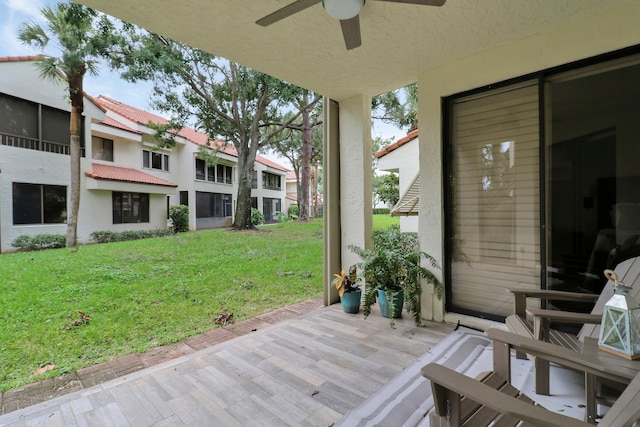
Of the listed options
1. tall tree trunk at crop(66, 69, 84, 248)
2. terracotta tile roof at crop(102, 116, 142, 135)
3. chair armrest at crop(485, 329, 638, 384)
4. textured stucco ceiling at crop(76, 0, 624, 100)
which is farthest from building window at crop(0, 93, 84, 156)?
chair armrest at crop(485, 329, 638, 384)

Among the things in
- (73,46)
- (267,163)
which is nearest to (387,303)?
(73,46)

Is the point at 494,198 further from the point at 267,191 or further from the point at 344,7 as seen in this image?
the point at 267,191

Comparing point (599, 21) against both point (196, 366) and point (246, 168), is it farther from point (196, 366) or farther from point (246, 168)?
point (246, 168)

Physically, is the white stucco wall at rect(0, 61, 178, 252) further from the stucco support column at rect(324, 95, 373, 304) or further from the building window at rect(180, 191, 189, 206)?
the stucco support column at rect(324, 95, 373, 304)

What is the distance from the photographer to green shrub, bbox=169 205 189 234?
12.7m

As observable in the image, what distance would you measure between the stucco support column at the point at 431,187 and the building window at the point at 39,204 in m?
10.5

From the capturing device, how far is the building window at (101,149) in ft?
35.2

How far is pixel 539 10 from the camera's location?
2.22 metres

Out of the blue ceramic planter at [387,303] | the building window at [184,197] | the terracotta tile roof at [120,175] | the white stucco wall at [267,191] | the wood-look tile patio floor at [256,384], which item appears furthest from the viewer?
the white stucco wall at [267,191]

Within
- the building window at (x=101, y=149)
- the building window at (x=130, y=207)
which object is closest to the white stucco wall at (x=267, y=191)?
the building window at (x=130, y=207)

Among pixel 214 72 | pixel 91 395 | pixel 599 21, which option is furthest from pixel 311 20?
pixel 214 72

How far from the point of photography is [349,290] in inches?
142

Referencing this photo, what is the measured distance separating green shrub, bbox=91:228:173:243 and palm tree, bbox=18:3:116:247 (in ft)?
3.31

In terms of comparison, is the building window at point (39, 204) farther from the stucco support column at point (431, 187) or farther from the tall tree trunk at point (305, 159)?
the stucco support column at point (431, 187)
